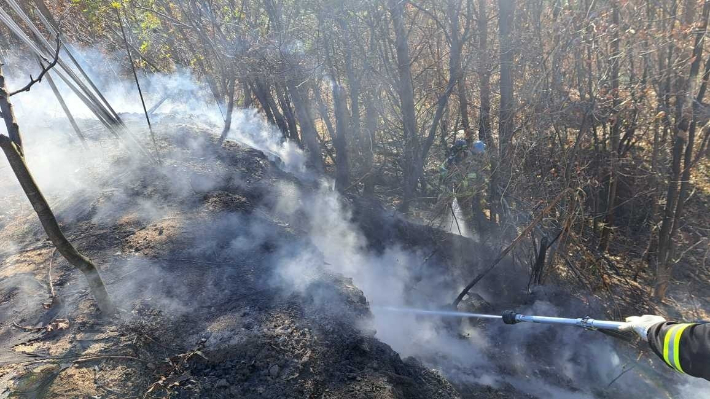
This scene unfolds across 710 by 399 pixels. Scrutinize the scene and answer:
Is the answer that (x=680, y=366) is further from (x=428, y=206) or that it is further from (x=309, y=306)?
(x=428, y=206)

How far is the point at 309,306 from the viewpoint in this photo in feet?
13.3

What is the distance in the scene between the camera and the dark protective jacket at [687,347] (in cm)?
264

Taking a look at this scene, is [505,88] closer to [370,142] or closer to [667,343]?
[370,142]

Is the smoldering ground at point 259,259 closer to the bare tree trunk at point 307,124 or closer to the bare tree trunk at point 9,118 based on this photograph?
the bare tree trunk at point 307,124

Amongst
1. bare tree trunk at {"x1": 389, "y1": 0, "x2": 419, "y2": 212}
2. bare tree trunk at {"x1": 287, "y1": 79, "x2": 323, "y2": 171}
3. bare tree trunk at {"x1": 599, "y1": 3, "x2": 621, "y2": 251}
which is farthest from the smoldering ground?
bare tree trunk at {"x1": 599, "y1": 3, "x2": 621, "y2": 251}

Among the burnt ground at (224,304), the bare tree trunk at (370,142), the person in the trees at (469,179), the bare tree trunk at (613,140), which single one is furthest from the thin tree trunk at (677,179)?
the bare tree trunk at (370,142)

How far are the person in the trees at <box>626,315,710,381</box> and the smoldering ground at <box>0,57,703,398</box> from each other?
6.62 ft

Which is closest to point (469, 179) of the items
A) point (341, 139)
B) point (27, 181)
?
point (341, 139)

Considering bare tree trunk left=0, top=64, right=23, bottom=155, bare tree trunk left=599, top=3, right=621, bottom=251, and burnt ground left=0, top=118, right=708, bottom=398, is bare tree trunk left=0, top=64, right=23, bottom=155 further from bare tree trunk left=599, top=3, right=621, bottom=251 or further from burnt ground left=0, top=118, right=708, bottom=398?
bare tree trunk left=599, top=3, right=621, bottom=251

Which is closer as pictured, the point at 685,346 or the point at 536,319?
the point at 685,346

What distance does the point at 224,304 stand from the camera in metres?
4.02

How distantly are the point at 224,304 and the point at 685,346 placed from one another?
3.75 metres

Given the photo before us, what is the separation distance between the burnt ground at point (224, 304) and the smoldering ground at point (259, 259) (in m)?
0.03

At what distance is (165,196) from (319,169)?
165 inches
